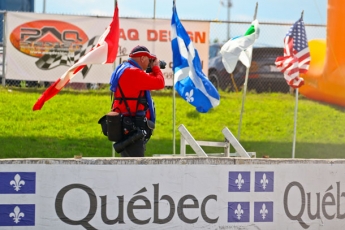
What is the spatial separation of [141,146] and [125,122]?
1.11 ft

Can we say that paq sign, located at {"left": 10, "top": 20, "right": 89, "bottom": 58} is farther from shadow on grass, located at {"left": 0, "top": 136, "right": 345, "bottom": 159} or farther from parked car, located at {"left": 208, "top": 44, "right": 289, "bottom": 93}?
parked car, located at {"left": 208, "top": 44, "right": 289, "bottom": 93}

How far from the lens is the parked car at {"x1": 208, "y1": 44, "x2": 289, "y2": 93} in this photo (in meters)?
19.0

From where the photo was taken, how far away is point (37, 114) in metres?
15.9

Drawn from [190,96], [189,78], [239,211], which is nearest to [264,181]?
[239,211]

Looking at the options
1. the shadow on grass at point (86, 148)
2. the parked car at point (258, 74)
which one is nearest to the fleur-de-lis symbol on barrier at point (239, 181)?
the shadow on grass at point (86, 148)

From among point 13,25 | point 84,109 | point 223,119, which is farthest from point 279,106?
point 13,25

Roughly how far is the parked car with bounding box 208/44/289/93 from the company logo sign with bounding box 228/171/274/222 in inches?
425

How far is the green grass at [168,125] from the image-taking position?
14.5 m

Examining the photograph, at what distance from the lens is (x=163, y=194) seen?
7.69 metres

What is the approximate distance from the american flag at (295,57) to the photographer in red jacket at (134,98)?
5.35 m

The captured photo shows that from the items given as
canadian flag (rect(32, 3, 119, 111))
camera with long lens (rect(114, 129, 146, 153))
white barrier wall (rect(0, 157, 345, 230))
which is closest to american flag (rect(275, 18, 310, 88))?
canadian flag (rect(32, 3, 119, 111))

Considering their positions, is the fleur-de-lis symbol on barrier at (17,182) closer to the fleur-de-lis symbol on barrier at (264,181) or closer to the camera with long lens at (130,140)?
the camera with long lens at (130,140)

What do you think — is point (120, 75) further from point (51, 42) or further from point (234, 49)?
point (51, 42)

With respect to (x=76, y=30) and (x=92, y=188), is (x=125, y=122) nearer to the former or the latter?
(x=92, y=188)
